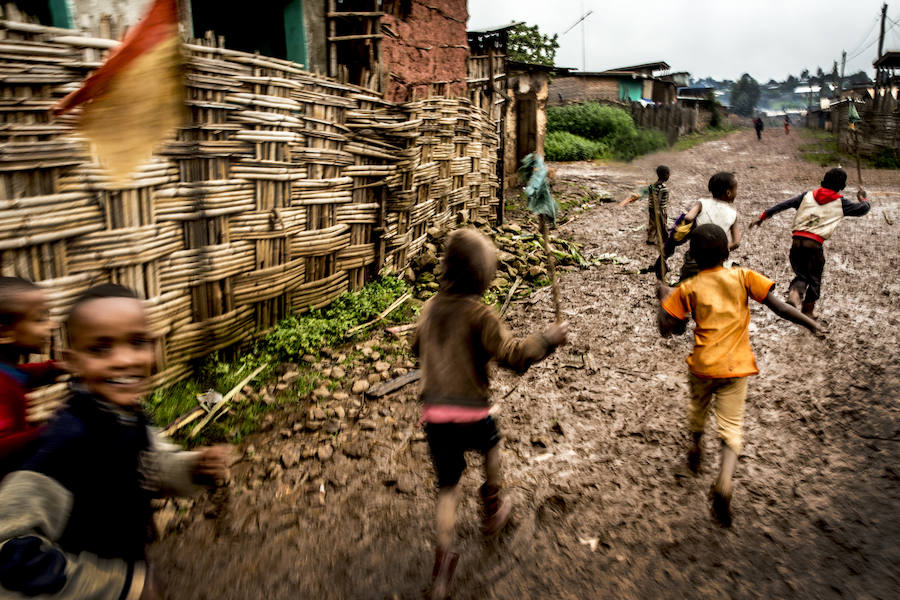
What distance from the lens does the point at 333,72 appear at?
631 cm

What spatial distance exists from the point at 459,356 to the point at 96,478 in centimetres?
132

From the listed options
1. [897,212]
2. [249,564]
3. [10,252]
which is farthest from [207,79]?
[897,212]

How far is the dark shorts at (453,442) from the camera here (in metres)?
2.43

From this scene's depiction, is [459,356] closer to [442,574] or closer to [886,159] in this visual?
[442,574]

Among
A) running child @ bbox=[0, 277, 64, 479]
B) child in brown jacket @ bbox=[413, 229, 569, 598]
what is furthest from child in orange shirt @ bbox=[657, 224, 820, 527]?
running child @ bbox=[0, 277, 64, 479]

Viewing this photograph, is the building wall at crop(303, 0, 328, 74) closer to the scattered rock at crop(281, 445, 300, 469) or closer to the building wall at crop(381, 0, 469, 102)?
the building wall at crop(381, 0, 469, 102)

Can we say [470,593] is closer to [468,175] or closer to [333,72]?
[333,72]

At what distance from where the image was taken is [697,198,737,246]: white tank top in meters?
4.43

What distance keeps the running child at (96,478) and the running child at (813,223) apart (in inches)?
198

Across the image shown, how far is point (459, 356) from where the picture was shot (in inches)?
92.1

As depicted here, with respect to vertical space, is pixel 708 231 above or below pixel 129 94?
below

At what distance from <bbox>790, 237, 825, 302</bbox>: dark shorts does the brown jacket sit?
421 centimetres

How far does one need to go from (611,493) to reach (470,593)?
111 cm

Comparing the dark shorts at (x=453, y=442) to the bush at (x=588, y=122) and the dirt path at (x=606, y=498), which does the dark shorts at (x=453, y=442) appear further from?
the bush at (x=588, y=122)
